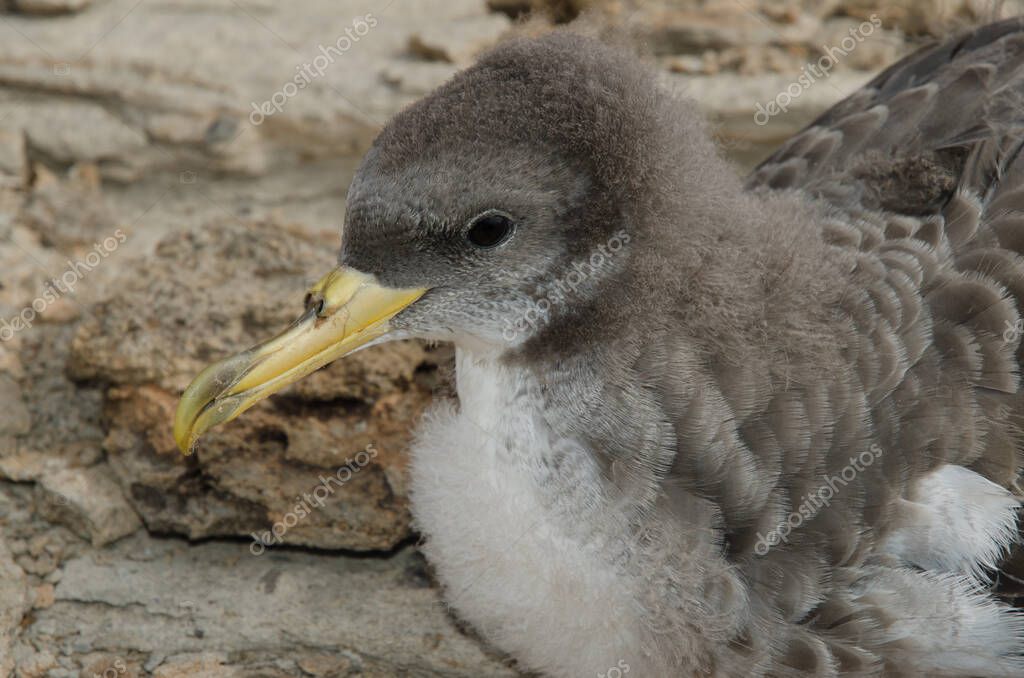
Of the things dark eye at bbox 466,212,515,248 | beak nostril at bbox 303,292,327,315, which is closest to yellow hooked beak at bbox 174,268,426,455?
beak nostril at bbox 303,292,327,315

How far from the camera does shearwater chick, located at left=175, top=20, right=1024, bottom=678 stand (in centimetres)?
305

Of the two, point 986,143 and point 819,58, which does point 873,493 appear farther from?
point 819,58

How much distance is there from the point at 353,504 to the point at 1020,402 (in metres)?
2.21

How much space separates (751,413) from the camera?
3.08 meters

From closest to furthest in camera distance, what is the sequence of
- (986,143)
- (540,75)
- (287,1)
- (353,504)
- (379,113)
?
1. (540,75)
2. (986,143)
3. (353,504)
4. (379,113)
5. (287,1)

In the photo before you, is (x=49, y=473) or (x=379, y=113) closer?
(x=49, y=473)

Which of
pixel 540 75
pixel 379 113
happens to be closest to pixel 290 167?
pixel 379 113
